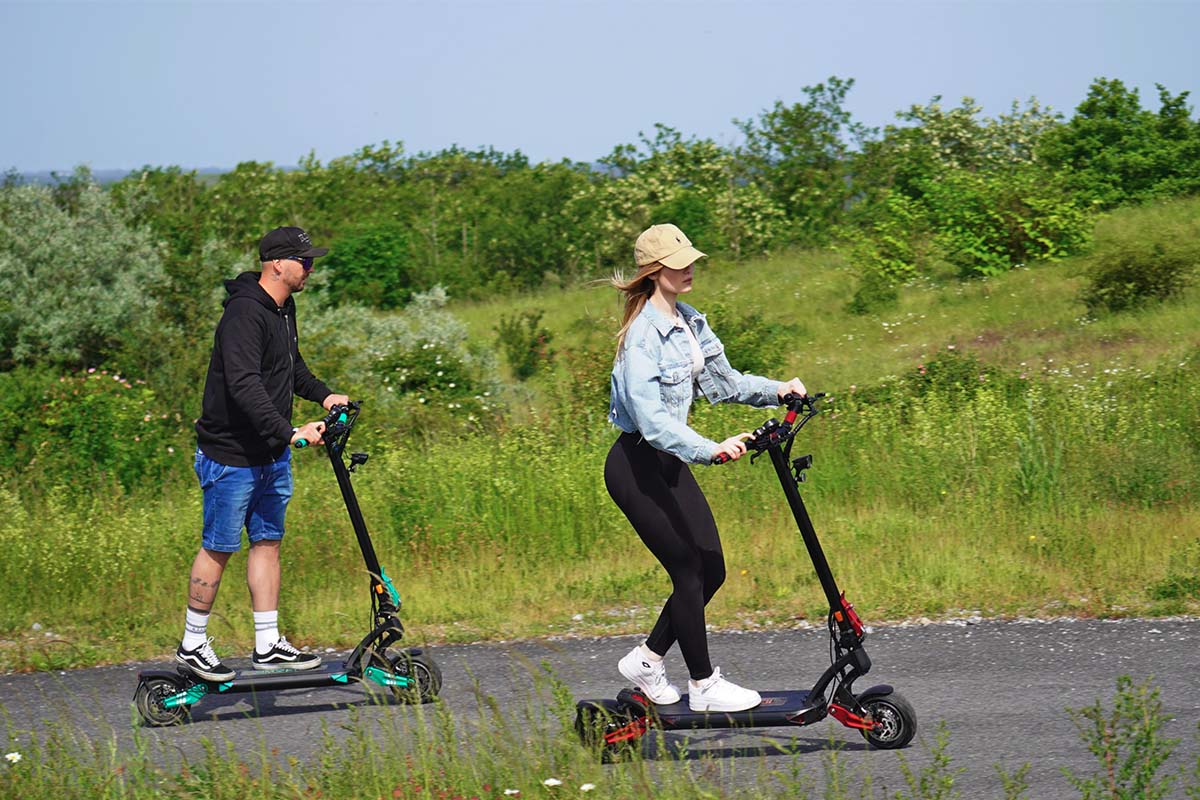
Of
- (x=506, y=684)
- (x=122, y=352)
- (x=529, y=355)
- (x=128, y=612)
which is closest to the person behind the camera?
(x=506, y=684)

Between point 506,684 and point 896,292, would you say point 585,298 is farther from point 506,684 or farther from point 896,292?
point 506,684

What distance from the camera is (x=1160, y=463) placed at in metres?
8.76

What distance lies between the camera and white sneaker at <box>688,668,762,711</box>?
5168 mm

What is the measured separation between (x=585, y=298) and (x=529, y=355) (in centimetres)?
640

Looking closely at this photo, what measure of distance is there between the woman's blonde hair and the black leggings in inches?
17.4

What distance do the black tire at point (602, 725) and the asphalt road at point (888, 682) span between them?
174mm

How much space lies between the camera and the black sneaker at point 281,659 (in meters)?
6.15

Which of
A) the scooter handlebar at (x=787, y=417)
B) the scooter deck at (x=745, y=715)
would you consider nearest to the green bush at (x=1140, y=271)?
the scooter handlebar at (x=787, y=417)

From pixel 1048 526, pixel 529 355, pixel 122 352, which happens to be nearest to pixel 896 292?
pixel 529 355

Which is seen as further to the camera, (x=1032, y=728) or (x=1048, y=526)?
(x=1048, y=526)

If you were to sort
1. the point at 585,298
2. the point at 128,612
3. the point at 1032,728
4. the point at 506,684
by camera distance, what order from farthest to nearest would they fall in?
the point at 585,298
the point at 128,612
the point at 506,684
the point at 1032,728

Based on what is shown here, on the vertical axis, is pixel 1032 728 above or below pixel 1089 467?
below

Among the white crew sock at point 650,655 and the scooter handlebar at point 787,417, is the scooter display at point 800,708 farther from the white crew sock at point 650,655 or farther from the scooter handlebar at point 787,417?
the white crew sock at point 650,655

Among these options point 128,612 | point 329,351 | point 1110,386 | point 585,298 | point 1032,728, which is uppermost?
point 585,298
